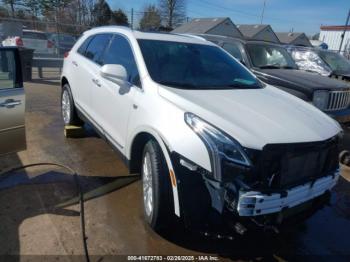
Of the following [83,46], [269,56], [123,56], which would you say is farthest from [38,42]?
[123,56]

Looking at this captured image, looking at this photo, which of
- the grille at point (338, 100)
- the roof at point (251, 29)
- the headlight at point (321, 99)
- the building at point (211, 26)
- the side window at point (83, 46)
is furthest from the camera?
the roof at point (251, 29)

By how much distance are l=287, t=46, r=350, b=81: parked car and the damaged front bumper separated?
6441 mm

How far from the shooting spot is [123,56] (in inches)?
151

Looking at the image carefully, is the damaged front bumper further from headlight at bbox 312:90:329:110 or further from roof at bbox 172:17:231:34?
roof at bbox 172:17:231:34

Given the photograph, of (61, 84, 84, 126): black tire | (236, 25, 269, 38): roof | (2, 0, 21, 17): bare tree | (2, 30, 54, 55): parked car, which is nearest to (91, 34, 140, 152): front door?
(61, 84, 84, 126): black tire

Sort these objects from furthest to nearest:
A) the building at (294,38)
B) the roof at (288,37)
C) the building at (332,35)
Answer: the building at (332,35)
the roof at (288,37)
the building at (294,38)

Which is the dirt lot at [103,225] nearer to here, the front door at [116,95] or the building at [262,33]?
the front door at [116,95]

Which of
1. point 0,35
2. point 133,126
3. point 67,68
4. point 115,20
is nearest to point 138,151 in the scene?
point 133,126

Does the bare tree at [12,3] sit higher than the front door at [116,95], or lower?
higher

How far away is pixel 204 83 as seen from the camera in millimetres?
3551

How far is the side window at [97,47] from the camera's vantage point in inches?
175

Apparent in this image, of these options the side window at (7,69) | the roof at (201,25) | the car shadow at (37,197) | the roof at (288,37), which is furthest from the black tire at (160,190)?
the roof at (288,37)

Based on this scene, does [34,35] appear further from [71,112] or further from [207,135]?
[207,135]

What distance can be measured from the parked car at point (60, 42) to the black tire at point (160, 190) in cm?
1294
